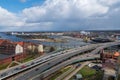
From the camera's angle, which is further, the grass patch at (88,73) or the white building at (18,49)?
the white building at (18,49)

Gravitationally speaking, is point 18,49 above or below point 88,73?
above

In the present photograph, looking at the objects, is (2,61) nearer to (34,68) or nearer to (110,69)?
(34,68)

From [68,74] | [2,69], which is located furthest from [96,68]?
[2,69]

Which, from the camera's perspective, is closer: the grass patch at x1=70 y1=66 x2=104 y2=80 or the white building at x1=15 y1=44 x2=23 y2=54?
the grass patch at x1=70 y1=66 x2=104 y2=80

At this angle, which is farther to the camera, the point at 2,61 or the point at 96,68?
the point at 2,61

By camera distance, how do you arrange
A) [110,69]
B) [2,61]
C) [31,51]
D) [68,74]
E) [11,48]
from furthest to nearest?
[31,51] < [11,48] < [2,61] < [68,74] < [110,69]

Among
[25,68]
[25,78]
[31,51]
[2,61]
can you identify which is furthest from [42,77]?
[31,51]

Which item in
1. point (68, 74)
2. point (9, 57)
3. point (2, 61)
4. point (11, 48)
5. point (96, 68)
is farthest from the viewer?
point (11, 48)

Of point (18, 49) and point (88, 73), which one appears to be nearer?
point (88, 73)

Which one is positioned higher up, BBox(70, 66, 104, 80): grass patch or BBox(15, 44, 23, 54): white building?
BBox(15, 44, 23, 54): white building

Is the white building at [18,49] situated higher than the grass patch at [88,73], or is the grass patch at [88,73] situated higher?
the white building at [18,49]
